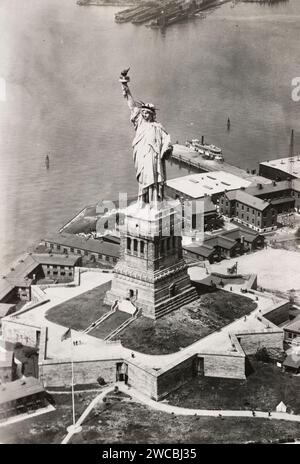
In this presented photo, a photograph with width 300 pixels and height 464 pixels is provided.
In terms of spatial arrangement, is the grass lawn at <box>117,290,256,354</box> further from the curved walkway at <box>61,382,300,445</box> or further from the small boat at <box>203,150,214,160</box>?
the small boat at <box>203,150,214,160</box>

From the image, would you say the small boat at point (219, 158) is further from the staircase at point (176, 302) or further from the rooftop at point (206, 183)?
the staircase at point (176, 302)

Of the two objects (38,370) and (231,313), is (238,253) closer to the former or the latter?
(231,313)

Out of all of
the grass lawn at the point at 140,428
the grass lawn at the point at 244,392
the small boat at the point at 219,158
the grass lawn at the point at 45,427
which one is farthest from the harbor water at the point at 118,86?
the grass lawn at the point at 140,428

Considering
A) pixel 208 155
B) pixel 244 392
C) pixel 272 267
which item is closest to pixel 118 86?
pixel 208 155

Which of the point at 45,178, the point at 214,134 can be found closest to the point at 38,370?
the point at 45,178

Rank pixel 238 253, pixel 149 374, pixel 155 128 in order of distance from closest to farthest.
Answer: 1. pixel 149 374
2. pixel 155 128
3. pixel 238 253

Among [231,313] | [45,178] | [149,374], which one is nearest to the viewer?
[149,374]

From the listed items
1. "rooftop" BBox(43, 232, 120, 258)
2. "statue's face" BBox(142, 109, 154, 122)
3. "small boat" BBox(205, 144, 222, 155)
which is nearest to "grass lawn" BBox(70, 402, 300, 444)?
"statue's face" BBox(142, 109, 154, 122)
